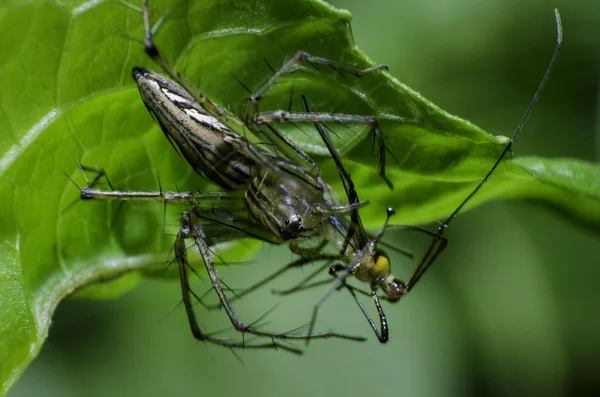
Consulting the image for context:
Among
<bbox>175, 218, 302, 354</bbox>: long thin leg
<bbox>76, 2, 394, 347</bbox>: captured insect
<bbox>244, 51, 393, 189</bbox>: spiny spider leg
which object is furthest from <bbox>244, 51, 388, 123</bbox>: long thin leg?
<bbox>175, 218, 302, 354</bbox>: long thin leg

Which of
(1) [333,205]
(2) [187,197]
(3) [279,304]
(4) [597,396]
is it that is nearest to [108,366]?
(3) [279,304]

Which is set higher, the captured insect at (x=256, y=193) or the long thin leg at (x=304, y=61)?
the long thin leg at (x=304, y=61)

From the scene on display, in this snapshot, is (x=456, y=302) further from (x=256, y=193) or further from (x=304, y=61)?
(x=304, y=61)

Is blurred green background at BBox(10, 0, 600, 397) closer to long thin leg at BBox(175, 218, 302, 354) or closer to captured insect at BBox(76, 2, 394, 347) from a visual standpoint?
long thin leg at BBox(175, 218, 302, 354)

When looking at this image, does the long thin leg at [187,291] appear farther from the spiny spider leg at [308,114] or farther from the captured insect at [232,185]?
the spiny spider leg at [308,114]

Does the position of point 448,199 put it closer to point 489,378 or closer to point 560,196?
point 560,196

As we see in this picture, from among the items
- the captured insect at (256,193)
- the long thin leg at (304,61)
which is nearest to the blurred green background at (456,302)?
the captured insect at (256,193)
